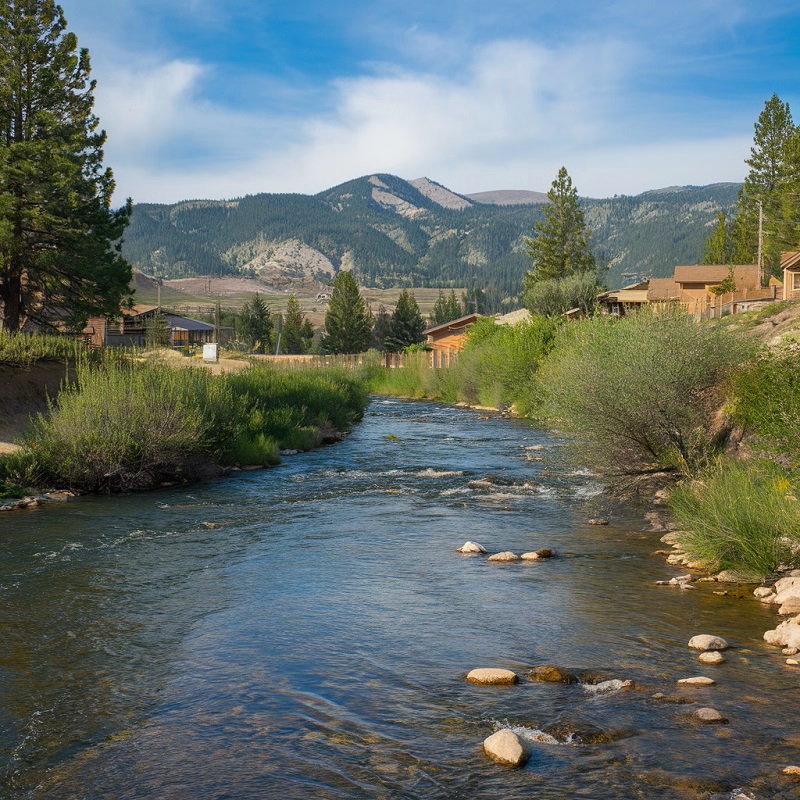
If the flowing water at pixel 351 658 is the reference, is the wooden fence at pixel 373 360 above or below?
above

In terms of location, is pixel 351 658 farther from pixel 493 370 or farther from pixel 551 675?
pixel 493 370

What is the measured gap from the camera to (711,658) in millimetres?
8719

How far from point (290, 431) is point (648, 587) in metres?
17.6

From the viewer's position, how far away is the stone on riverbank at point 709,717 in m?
7.29

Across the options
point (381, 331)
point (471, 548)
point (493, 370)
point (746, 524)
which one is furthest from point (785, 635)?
point (381, 331)

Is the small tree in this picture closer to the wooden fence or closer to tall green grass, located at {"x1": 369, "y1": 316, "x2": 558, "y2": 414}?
the wooden fence

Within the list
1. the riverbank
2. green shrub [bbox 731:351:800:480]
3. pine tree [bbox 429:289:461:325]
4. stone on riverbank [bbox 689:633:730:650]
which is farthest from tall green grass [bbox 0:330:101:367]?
pine tree [bbox 429:289:461:325]

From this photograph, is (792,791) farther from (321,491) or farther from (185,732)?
(321,491)

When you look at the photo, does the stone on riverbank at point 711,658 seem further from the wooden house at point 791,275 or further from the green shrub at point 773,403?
the wooden house at point 791,275

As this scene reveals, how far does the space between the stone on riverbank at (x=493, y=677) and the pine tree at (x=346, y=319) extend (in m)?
96.8

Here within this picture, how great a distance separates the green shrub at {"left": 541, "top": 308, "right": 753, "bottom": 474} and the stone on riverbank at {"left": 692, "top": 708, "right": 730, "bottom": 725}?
9346 millimetres

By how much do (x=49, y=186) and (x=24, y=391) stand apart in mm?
11362

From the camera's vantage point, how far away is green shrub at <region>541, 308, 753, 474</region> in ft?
54.0

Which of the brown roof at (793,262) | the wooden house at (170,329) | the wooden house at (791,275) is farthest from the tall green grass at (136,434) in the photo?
the wooden house at (170,329)
